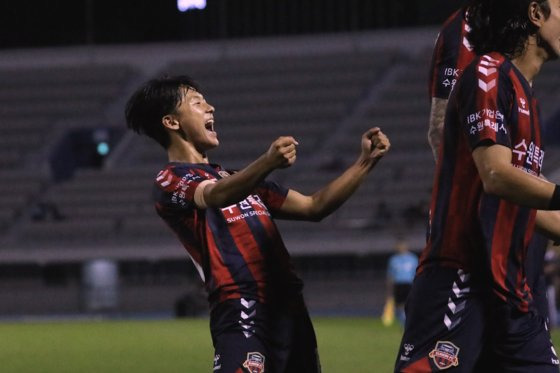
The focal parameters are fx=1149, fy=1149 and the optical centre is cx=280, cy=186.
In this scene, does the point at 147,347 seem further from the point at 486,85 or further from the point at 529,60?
the point at 486,85

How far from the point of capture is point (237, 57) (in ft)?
111

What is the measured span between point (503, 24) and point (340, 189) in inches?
A: 51.5

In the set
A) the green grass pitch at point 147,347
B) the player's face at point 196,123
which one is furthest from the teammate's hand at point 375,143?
the green grass pitch at point 147,347

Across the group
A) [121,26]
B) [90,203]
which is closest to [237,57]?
[121,26]

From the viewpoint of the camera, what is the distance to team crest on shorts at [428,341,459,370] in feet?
12.4

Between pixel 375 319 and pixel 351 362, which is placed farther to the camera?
pixel 375 319

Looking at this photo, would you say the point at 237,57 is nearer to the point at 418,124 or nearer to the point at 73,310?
the point at 418,124

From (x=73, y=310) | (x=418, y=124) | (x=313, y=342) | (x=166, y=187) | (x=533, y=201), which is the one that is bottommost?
(x=73, y=310)

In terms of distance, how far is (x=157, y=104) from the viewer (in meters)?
5.27

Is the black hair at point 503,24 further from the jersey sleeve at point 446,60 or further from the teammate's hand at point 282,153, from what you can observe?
the jersey sleeve at point 446,60

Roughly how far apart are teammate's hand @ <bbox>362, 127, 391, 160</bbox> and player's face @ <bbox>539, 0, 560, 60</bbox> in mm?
963

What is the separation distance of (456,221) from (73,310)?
89.5 ft

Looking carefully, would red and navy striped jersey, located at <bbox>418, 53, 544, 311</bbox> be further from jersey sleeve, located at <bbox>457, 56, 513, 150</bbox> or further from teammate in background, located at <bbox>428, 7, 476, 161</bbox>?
teammate in background, located at <bbox>428, 7, 476, 161</bbox>

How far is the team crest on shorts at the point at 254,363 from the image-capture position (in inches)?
185
